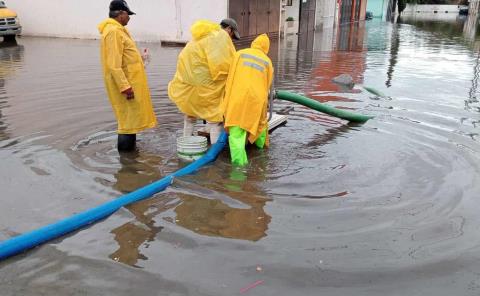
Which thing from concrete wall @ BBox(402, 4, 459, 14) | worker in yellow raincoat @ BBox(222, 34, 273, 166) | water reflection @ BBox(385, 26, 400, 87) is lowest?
water reflection @ BBox(385, 26, 400, 87)

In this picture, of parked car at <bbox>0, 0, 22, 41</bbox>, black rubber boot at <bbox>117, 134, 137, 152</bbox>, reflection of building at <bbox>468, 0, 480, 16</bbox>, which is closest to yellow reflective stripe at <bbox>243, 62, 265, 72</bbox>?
black rubber boot at <bbox>117, 134, 137, 152</bbox>

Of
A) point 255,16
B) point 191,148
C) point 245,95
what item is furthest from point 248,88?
point 255,16

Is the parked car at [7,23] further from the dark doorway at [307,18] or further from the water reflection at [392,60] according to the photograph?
the dark doorway at [307,18]

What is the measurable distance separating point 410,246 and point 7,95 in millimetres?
7800

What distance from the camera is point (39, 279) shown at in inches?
116

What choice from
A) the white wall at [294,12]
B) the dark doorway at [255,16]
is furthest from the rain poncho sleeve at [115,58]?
the white wall at [294,12]

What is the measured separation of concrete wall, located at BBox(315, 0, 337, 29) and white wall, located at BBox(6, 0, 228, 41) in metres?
15.0

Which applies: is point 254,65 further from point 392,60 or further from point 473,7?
point 473,7

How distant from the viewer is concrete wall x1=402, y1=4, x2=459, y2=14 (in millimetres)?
70875

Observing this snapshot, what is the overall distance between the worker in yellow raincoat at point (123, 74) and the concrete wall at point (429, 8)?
246ft

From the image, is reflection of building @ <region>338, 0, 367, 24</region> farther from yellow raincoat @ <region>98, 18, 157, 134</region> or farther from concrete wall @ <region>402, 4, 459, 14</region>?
yellow raincoat @ <region>98, 18, 157, 134</region>

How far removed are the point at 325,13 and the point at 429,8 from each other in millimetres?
47673

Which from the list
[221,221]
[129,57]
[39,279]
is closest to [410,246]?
[221,221]

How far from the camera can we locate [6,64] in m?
12.4
